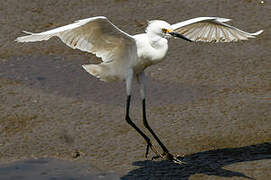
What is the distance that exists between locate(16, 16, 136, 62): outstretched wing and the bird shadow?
978 mm

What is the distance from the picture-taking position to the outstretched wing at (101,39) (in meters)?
4.98

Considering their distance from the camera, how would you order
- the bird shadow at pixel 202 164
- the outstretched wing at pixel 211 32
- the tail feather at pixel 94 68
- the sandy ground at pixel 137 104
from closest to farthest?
the bird shadow at pixel 202 164
the sandy ground at pixel 137 104
the tail feather at pixel 94 68
the outstretched wing at pixel 211 32

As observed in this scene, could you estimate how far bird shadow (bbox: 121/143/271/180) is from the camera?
16.8 feet

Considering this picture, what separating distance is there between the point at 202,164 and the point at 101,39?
137 cm

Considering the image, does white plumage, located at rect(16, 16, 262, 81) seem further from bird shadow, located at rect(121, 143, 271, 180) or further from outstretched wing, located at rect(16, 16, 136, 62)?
bird shadow, located at rect(121, 143, 271, 180)

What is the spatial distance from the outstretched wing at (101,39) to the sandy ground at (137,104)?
83 cm

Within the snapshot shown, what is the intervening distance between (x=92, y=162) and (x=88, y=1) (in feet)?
12.1

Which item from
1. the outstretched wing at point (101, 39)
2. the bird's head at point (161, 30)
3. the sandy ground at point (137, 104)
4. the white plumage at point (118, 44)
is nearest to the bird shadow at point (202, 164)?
the sandy ground at point (137, 104)

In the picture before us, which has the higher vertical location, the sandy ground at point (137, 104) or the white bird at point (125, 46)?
the white bird at point (125, 46)

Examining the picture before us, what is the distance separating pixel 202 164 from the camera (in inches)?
208

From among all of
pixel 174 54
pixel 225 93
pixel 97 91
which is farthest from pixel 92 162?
pixel 174 54

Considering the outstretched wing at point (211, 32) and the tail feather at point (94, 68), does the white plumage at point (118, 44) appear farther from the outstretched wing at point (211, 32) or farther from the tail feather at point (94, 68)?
the outstretched wing at point (211, 32)

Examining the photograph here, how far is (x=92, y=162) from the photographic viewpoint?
5.34 meters

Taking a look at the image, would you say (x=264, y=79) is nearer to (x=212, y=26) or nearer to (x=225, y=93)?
(x=225, y=93)
